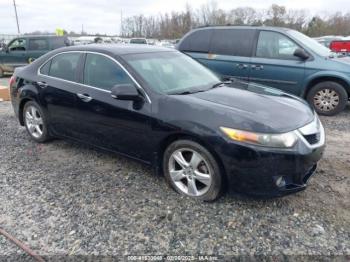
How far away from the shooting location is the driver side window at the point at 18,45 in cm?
1348

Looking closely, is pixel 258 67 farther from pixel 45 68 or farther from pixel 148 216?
pixel 148 216

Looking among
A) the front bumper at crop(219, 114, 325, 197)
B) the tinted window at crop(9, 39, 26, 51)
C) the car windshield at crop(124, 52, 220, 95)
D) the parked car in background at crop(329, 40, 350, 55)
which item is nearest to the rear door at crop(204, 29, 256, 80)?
the car windshield at crop(124, 52, 220, 95)

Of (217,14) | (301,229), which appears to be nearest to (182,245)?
(301,229)

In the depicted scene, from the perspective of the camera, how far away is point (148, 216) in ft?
9.89

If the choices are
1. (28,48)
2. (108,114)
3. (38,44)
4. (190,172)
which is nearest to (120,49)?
(108,114)

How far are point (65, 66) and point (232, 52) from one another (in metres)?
3.81

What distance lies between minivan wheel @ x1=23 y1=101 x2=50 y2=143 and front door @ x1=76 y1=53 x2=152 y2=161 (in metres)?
0.90

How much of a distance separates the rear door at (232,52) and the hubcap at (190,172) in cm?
391

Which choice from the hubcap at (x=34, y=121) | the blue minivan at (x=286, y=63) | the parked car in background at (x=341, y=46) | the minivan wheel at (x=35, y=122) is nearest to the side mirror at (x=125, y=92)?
the minivan wheel at (x=35, y=122)

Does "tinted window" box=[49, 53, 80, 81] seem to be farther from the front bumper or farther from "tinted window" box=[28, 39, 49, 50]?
"tinted window" box=[28, 39, 49, 50]

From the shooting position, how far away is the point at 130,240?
269 centimetres

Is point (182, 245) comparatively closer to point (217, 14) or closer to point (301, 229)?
point (301, 229)

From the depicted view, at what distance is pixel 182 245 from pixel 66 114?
2.48 meters

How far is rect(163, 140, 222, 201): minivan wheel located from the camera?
9.97 ft
